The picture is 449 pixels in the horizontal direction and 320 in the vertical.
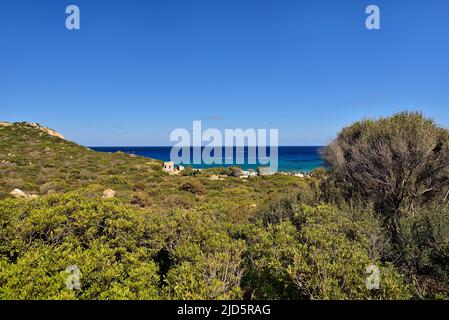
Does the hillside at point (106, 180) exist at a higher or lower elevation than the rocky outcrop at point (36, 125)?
lower

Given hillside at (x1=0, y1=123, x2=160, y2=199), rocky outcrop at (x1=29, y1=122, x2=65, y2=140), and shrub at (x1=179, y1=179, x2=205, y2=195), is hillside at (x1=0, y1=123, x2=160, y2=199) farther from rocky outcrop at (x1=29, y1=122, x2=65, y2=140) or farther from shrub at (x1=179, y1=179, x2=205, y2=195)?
shrub at (x1=179, y1=179, x2=205, y2=195)

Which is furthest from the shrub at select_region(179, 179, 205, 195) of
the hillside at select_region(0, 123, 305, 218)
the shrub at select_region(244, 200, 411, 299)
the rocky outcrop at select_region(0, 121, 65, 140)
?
the rocky outcrop at select_region(0, 121, 65, 140)

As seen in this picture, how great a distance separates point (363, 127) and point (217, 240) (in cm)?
958

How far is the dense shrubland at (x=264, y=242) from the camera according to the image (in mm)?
3910

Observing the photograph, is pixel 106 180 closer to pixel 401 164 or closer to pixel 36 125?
pixel 401 164

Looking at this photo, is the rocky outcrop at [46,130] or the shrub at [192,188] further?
the rocky outcrop at [46,130]

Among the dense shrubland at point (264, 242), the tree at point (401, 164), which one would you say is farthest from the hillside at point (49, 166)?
the tree at point (401, 164)

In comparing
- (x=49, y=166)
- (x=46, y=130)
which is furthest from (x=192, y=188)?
(x=46, y=130)

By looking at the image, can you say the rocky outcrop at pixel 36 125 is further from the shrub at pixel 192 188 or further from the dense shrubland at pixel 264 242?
the dense shrubland at pixel 264 242

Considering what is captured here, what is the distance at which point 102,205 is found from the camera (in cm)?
677

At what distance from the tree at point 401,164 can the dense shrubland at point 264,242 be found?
0.04 metres

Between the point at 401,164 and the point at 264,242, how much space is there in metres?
7.07
